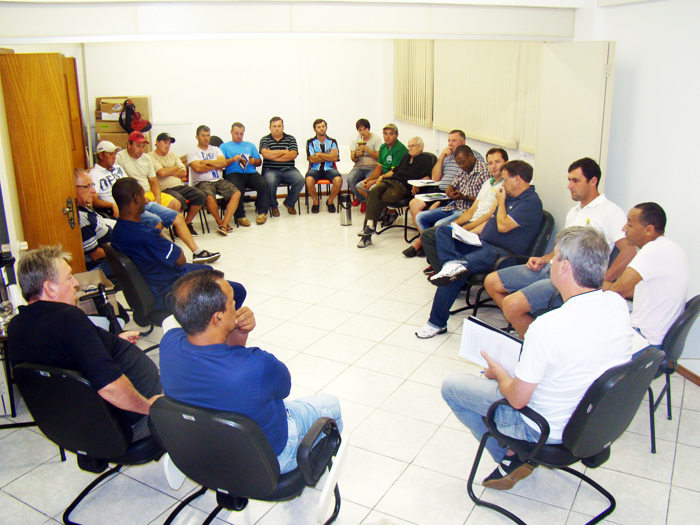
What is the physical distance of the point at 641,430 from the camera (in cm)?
289

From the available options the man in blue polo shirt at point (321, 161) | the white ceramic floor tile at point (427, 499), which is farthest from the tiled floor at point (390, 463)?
the man in blue polo shirt at point (321, 161)

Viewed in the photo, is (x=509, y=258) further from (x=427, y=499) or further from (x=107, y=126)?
(x=107, y=126)

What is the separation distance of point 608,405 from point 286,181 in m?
6.13

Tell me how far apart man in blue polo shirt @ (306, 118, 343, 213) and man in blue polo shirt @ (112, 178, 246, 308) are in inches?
168

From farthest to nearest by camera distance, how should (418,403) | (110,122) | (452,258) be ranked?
(110,122)
(452,258)
(418,403)

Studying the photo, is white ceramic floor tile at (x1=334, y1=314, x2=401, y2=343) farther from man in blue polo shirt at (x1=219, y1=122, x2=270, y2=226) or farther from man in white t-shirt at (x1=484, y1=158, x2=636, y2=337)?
man in blue polo shirt at (x1=219, y1=122, x2=270, y2=226)

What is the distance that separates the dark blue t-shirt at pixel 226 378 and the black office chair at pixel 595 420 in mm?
902

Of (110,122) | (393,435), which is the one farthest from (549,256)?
(110,122)

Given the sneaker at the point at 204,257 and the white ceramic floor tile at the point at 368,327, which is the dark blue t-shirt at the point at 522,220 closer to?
the white ceramic floor tile at the point at 368,327

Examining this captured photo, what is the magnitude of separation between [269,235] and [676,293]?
4.76 meters

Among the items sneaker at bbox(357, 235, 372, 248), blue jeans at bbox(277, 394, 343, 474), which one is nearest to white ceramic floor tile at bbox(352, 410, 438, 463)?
blue jeans at bbox(277, 394, 343, 474)

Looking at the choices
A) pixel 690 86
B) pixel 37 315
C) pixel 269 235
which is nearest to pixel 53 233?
pixel 37 315

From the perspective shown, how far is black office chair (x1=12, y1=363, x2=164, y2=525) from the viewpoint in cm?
201

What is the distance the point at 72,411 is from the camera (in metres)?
2.07
